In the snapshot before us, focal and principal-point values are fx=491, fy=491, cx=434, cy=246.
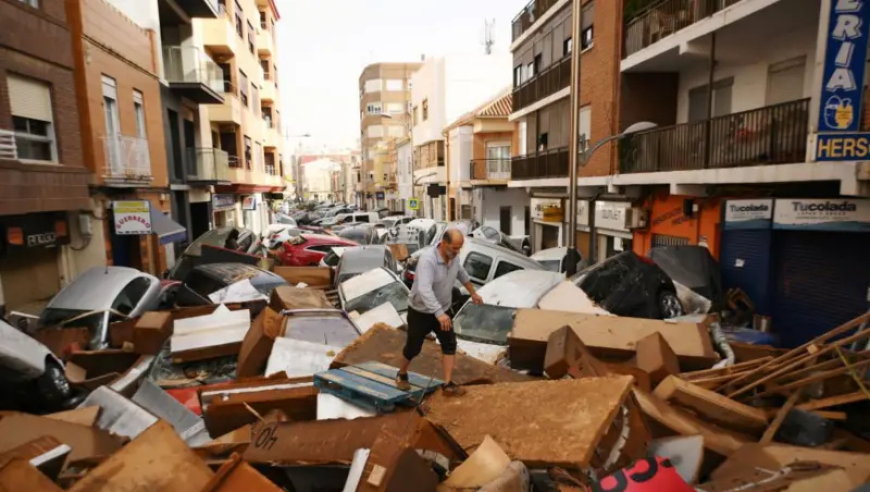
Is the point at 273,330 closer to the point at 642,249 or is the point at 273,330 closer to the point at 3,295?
A: the point at 3,295

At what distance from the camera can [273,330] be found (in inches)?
238

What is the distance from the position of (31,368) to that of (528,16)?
19.1 meters

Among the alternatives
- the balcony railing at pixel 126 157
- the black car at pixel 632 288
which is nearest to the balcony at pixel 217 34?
the balcony railing at pixel 126 157

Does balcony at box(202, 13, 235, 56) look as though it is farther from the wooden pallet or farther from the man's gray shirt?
the wooden pallet

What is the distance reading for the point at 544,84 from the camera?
17281 millimetres

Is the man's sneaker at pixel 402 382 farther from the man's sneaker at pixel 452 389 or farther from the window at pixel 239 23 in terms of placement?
the window at pixel 239 23

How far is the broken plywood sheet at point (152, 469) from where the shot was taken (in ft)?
9.43

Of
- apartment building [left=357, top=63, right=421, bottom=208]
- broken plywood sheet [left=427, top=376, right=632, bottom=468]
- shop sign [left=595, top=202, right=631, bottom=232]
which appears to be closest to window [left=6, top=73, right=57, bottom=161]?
broken plywood sheet [left=427, top=376, right=632, bottom=468]

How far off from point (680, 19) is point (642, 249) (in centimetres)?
554

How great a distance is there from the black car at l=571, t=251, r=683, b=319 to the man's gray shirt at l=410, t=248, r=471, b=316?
155 inches

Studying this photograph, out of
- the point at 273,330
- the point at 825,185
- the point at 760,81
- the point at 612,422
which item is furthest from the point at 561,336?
the point at 760,81

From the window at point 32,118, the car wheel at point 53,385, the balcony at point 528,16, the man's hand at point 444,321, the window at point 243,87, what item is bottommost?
the car wheel at point 53,385

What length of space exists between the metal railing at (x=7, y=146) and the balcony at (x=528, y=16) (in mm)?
15140

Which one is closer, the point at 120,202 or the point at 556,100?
the point at 120,202
